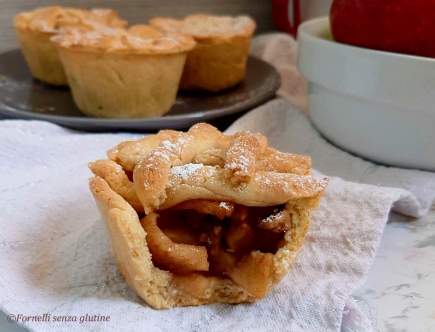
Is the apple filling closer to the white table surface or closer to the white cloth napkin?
the white cloth napkin

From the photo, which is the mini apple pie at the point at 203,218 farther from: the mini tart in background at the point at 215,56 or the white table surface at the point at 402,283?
the mini tart in background at the point at 215,56

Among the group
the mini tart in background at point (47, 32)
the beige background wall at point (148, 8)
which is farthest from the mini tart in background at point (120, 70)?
the beige background wall at point (148, 8)

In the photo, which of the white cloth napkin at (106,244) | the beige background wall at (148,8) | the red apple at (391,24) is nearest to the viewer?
the white cloth napkin at (106,244)

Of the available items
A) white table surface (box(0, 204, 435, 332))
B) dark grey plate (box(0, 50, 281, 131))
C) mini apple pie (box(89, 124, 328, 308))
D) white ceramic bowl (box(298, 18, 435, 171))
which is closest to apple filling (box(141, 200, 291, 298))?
mini apple pie (box(89, 124, 328, 308))

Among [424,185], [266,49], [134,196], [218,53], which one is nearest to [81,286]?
[134,196]

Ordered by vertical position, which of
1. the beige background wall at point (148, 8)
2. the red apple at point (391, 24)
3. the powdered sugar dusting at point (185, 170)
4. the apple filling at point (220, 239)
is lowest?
the beige background wall at point (148, 8)

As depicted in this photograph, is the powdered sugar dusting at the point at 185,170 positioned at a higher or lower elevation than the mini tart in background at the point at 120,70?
higher

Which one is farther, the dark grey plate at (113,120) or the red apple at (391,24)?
the dark grey plate at (113,120)
